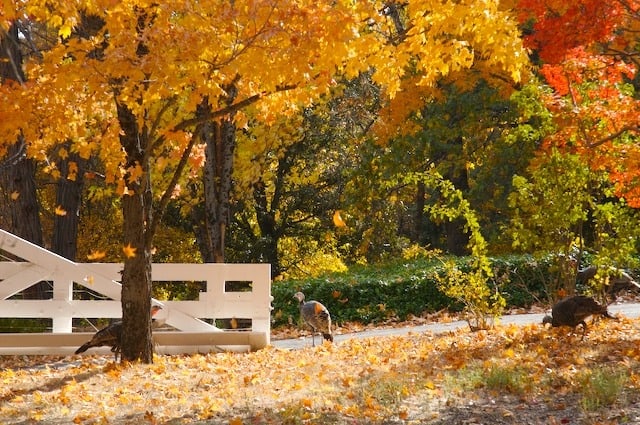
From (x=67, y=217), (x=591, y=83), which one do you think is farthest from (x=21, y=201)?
(x=591, y=83)

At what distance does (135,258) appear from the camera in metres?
10.4

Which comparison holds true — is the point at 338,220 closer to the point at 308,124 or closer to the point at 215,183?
the point at 308,124

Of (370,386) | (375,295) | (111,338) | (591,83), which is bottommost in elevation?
(370,386)

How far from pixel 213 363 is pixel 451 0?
4767 millimetres

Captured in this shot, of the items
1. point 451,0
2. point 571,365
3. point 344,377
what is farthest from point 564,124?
point 344,377

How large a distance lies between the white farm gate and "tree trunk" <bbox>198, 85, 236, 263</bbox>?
397cm

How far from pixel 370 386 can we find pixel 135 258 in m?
3.62

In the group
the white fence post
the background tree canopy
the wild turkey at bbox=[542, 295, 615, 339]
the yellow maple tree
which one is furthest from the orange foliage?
the white fence post

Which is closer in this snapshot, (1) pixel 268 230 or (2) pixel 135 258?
(2) pixel 135 258

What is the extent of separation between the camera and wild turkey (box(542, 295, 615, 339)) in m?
10.5

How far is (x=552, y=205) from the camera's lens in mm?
12992

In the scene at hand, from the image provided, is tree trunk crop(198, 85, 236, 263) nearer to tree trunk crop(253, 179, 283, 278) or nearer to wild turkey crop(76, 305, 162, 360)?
tree trunk crop(253, 179, 283, 278)

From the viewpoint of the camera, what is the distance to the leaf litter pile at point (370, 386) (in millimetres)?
6906

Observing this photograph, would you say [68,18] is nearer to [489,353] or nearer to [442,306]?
[489,353]
